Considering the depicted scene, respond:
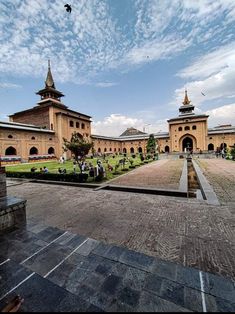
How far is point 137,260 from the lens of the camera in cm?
290

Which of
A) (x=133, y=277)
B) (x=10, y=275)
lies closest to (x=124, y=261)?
(x=133, y=277)

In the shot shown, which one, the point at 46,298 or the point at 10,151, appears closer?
the point at 46,298

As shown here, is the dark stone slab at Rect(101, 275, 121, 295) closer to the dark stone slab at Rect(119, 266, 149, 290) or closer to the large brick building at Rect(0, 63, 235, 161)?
the dark stone slab at Rect(119, 266, 149, 290)

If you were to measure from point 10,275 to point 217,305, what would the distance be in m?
2.91

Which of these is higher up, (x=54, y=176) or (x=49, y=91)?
(x=49, y=91)

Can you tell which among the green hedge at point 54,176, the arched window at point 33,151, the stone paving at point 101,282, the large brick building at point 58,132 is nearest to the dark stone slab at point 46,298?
the stone paving at point 101,282

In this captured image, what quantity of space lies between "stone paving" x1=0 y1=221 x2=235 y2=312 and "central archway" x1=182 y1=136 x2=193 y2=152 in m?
53.4

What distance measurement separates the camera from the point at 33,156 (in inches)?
1329

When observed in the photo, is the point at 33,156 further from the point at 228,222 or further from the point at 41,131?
the point at 228,222

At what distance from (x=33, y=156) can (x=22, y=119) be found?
18.4 metres

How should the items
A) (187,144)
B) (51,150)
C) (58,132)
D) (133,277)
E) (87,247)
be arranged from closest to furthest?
(133,277) < (87,247) < (51,150) < (58,132) < (187,144)

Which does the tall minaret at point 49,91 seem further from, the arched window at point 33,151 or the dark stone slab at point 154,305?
the dark stone slab at point 154,305

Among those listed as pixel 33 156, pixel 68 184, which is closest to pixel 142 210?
pixel 68 184

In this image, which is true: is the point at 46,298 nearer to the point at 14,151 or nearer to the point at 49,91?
the point at 14,151
